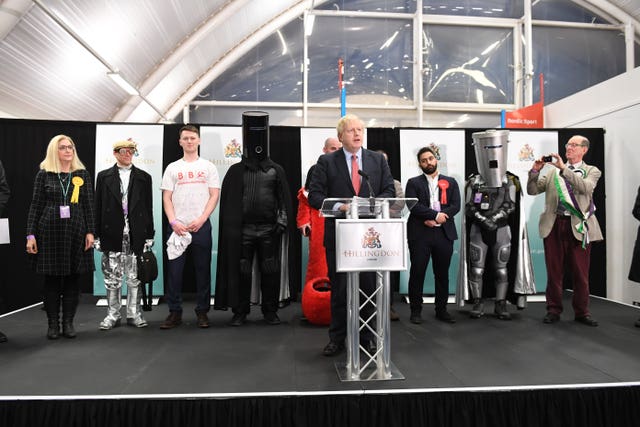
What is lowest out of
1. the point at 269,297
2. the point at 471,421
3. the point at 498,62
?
the point at 471,421

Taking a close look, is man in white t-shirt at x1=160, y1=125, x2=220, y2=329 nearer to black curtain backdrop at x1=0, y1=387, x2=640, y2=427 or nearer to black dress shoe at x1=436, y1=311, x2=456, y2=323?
black curtain backdrop at x1=0, y1=387, x2=640, y2=427

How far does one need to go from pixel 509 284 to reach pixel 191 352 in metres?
2.84

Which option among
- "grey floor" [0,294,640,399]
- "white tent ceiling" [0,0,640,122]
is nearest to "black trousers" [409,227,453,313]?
"grey floor" [0,294,640,399]

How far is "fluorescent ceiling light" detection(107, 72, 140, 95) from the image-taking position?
761 centimetres

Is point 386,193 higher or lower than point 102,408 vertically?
higher

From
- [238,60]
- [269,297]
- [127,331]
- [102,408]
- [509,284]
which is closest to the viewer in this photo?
[102,408]

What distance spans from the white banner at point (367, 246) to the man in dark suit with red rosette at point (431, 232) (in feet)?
4.95

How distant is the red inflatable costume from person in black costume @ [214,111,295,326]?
23cm

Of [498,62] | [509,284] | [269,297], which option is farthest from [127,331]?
[498,62]

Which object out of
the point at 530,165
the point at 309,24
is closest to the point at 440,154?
the point at 530,165

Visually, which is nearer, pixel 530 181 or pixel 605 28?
pixel 530 181

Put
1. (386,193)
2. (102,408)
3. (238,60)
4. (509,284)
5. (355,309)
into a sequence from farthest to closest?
(238,60), (509,284), (386,193), (355,309), (102,408)

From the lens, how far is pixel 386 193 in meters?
2.72

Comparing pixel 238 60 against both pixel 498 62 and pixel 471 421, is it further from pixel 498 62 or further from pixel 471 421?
pixel 471 421
